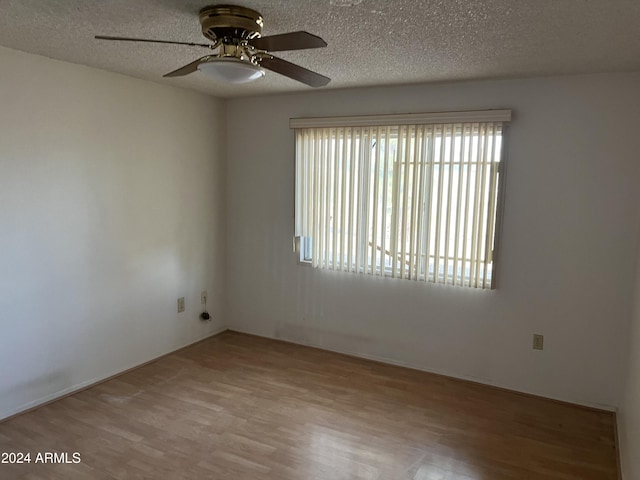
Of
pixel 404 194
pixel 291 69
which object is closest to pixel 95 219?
pixel 291 69

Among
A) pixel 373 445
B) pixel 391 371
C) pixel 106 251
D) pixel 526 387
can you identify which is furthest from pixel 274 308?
pixel 526 387

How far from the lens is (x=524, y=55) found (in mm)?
2621

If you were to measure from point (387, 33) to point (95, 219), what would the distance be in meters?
2.34

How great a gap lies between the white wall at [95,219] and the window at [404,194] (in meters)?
1.00

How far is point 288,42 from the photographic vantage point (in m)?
1.90

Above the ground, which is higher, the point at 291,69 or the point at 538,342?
the point at 291,69

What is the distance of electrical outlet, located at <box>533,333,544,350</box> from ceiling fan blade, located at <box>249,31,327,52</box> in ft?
8.44

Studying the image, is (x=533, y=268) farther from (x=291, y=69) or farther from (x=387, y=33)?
(x=291, y=69)

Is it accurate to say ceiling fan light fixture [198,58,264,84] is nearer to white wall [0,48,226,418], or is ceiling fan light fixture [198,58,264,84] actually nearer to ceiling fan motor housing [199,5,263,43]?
ceiling fan motor housing [199,5,263,43]

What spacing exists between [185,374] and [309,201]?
1.72 metres

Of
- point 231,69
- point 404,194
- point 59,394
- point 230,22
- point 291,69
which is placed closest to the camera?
point 231,69

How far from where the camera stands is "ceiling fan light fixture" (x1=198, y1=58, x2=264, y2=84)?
1856 millimetres

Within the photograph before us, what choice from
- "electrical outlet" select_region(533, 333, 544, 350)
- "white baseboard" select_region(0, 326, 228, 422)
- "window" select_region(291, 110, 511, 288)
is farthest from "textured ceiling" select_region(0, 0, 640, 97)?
"white baseboard" select_region(0, 326, 228, 422)

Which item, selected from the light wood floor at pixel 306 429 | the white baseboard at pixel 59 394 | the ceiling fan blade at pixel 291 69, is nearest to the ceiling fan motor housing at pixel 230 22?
the ceiling fan blade at pixel 291 69
